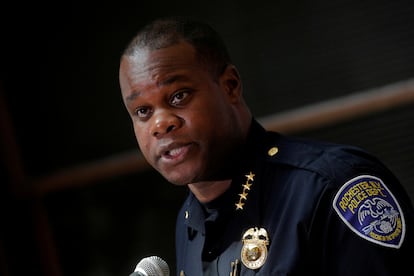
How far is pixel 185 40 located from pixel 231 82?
0.13 metres

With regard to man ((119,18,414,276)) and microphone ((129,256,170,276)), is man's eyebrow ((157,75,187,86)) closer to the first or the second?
man ((119,18,414,276))

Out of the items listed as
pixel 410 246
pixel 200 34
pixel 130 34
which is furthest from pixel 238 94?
pixel 130 34

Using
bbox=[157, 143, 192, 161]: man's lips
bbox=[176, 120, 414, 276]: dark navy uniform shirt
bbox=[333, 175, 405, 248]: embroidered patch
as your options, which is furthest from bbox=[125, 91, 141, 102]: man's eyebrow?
bbox=[333, 175, 405, 248]: embroidered patch

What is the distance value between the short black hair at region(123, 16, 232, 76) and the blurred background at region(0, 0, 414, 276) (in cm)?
102

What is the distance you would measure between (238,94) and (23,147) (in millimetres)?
1527

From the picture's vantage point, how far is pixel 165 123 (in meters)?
1.14

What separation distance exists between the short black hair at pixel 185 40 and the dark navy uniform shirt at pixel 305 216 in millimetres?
178

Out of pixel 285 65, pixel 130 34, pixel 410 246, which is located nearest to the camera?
pixel 410 246

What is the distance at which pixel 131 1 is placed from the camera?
2432 millimetres

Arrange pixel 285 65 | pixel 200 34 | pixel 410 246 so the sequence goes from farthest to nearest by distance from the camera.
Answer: pixel 285 65, pixel 200 34, pixel 410 246

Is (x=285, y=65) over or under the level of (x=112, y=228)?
over

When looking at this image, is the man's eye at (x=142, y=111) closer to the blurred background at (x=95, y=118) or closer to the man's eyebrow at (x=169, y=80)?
the man's eyebrow at (x=169, y=80)

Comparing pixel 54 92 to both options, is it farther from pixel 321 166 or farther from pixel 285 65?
pixel 321 166

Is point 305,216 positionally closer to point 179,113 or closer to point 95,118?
point 179,113
